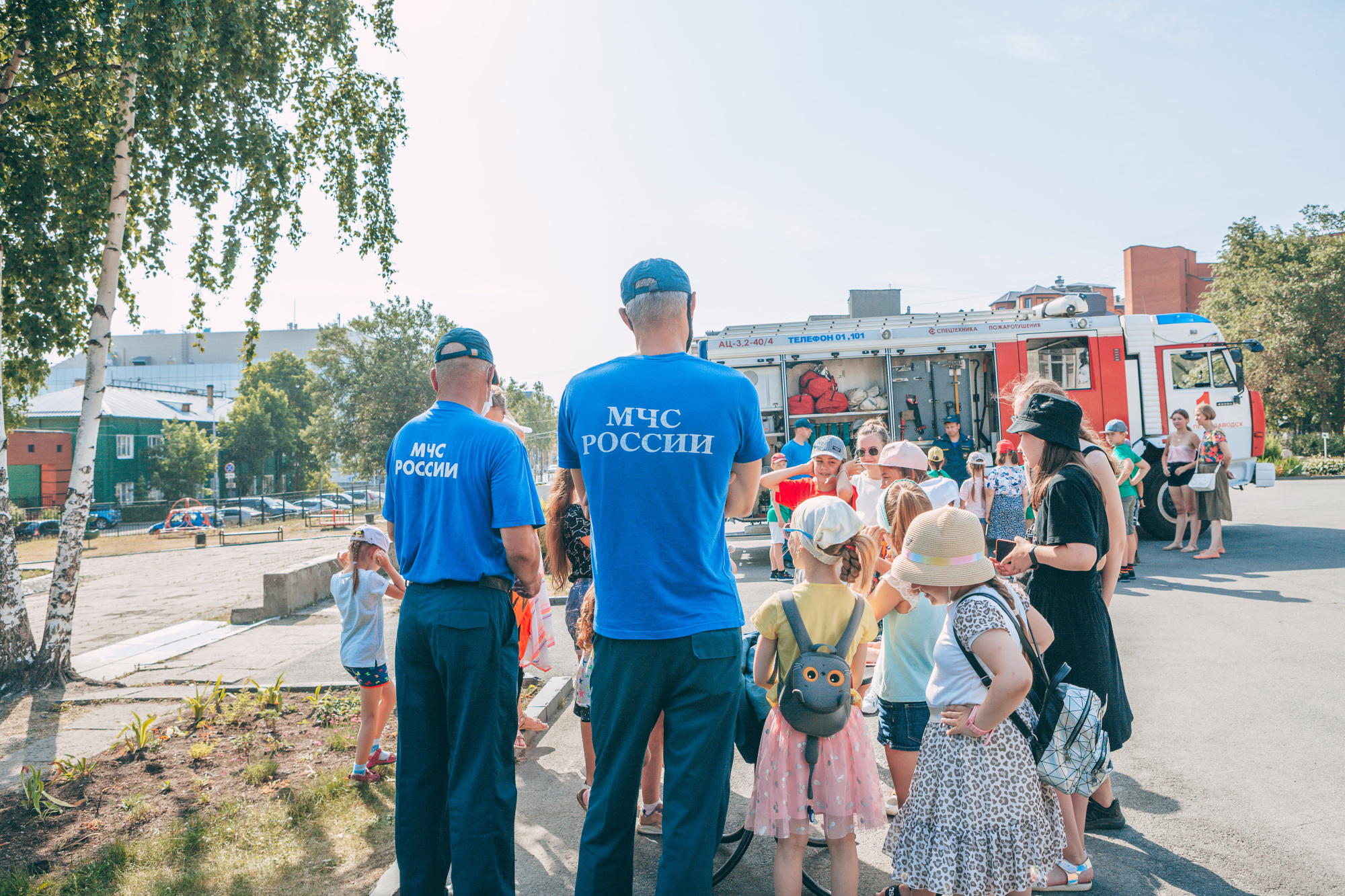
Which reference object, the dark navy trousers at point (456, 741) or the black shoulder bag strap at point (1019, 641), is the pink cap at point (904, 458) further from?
the dark navy trousers at point (456, 741)

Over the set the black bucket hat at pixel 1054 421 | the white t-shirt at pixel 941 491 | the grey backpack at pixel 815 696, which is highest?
the black bucket hat at pixel 1054 421

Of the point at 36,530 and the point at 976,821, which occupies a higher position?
the point at 976,821

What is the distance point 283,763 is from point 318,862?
1502 millimetres

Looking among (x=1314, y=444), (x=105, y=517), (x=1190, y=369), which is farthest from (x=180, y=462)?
(x=1314, y=444)

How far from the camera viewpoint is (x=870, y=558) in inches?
120

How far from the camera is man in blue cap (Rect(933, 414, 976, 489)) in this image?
13.5 metres

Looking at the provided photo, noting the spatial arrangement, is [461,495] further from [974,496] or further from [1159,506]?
[1159,506]

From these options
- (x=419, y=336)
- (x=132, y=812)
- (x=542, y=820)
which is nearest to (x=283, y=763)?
(x=132, y=812)

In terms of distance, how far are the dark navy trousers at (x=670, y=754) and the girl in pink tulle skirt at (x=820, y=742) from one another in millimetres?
548

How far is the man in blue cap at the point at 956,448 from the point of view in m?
13.5

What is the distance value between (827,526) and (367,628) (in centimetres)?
284

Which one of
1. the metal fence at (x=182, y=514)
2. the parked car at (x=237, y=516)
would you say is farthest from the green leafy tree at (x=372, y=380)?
the parked car at (x=237, y=516)

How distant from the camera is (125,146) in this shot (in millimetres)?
7293

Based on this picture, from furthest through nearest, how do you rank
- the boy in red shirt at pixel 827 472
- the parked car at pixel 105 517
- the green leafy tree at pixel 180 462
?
the green leafy tree at pixel 180 462
the parked car at pixel 105 517
the boy in red shirt at pixel 827 472
